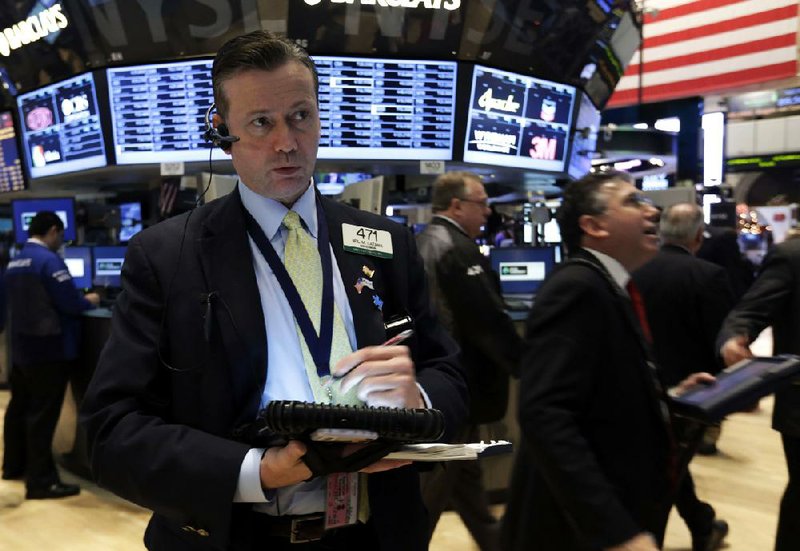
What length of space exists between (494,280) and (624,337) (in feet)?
5.07

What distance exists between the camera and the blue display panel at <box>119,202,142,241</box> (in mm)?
6643

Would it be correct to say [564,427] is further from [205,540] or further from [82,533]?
[82,533]

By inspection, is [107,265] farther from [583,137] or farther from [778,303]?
[778,303]

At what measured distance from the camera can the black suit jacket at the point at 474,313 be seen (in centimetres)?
318

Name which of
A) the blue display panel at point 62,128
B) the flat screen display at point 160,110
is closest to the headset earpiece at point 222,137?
the flat screen display at point 160,110

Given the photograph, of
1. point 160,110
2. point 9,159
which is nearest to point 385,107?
point 160,110

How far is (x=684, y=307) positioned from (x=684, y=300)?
4 centimetres

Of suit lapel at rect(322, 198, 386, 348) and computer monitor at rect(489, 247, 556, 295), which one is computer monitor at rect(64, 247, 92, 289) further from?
suit lapel at rect(322, 198, 386, 348)

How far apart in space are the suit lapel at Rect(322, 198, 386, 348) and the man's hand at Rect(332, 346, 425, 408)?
6.0 inches

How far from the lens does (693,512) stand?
3451 mm

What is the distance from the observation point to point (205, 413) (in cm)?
113

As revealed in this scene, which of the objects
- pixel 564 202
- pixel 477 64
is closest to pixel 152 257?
pixel 564 202

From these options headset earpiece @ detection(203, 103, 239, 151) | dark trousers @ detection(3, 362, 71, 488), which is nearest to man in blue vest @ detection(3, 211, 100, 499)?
dark trousers @ detection(3, 362, 71, 488)

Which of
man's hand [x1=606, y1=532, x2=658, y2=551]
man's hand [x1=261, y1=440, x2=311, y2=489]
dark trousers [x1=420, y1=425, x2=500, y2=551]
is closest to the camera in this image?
man's hand [x1=261, y1=440, x2=311, y2=489]
